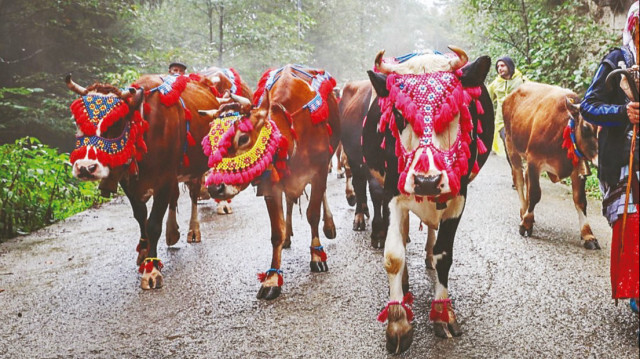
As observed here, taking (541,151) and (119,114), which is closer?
(119,114)

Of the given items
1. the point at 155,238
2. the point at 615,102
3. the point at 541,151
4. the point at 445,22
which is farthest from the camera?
the point at 445,22

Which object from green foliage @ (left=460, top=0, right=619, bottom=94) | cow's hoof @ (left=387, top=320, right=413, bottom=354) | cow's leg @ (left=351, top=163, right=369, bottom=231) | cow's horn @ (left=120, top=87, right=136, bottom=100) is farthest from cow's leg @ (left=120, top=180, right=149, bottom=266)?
green foliage @ (left=460, top=0, right=619, bottom=94)

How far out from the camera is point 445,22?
41344mm

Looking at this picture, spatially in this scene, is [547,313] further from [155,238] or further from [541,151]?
[155,238]

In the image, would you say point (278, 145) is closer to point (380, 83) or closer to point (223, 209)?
point (380, 83)

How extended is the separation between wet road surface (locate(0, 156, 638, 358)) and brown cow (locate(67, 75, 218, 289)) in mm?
598

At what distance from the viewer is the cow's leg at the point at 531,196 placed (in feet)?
20.7

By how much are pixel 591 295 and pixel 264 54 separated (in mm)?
16264

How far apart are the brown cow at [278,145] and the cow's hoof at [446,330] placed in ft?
5.08

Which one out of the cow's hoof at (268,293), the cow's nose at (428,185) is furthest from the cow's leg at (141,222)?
the cow's nose at (428,185)

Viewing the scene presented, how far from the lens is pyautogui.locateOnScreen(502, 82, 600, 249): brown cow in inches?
216

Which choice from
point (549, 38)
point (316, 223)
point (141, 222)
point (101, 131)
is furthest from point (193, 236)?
point (549, 38)

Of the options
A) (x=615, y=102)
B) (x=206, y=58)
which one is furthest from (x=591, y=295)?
(x=206, y=58)

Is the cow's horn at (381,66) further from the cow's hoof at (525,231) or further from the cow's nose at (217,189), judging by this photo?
the cow's hoof at (525,231)
